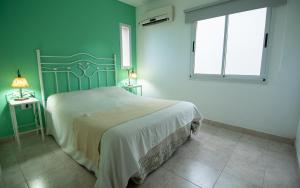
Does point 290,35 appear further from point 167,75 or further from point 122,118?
point 122,118

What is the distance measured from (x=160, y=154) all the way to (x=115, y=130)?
725mm

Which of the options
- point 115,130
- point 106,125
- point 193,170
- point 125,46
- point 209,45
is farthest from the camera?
point 125,46

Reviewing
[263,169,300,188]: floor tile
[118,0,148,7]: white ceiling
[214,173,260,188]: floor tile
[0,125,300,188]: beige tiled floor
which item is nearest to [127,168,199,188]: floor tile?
[0,125,300,188]: beige tiled floor

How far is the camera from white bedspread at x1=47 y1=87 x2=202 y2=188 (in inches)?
53.4

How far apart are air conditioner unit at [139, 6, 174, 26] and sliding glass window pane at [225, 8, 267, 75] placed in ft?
4.01

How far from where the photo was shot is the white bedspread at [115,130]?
1.36m

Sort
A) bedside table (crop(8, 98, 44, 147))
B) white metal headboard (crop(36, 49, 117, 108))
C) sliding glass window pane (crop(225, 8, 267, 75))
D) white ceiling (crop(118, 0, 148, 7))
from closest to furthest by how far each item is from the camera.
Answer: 1. bedside table (crop(8, 98, 44, 147))
2. sliding glass window pane (crop(225, 8, 267, 75))
3. white metal headboard (crop(36, 49, 117, 108))
4. white ceiling (crop(118, 0, 148, 7))

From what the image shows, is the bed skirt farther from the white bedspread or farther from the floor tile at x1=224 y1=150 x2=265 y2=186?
the floor tile at x1=224 y1=150 x2=265 y2=186

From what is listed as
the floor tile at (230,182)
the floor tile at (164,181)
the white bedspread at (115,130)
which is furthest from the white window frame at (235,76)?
the floor tile at (164,181)

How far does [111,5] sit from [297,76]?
144 inches

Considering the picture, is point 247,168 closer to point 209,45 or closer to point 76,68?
point 209,45

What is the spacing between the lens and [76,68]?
3.12 meters

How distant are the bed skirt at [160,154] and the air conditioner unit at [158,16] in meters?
2.43

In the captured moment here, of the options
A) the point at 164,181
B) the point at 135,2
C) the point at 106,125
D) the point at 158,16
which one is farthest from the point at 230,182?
the point at 135,2
